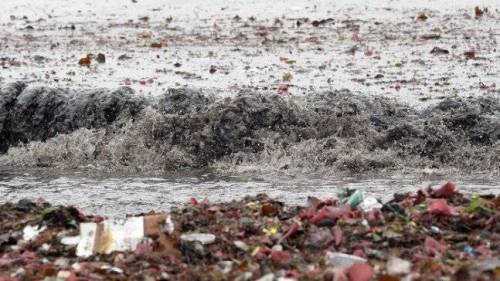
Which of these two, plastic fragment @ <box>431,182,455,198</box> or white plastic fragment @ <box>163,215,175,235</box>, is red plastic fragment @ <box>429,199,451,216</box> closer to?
plastic fragment @ <box>431,182,455,198</box>

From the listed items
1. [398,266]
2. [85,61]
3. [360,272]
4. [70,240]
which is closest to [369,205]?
[398,266]

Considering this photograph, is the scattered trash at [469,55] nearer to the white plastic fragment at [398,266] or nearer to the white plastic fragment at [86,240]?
the white plastic fragment at [86,240]

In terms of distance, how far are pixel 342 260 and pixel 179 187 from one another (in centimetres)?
504

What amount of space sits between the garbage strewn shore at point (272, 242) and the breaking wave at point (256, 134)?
4.13 meters

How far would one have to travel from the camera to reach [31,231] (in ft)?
20.4

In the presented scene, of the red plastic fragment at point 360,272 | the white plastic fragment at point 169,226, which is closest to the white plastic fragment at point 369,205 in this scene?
the white plastic fragment at point 169,226

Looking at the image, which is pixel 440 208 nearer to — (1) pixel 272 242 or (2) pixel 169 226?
(1) pixel 272 242

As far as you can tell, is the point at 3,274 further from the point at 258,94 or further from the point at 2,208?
the point at 258,94

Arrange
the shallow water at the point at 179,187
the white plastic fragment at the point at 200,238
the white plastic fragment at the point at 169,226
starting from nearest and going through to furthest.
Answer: the white plastic fragment at the point at 200,238
the white plastic fragment at the point at 169,226
the shallow water at the point at 179,187

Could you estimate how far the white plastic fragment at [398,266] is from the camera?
4.82 metres

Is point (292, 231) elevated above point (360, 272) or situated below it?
below

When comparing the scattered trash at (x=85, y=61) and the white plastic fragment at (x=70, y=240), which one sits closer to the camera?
the white plastic fragment at (x=70, y=240)

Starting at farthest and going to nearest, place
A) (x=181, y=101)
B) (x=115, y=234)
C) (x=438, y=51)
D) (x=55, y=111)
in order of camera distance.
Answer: (x=438, y=51), (x=55, y=111), (x=181, y=101), (x=115, y=234)

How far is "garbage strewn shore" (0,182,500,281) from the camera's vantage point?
16.3 ft
